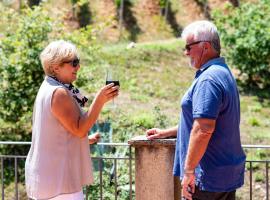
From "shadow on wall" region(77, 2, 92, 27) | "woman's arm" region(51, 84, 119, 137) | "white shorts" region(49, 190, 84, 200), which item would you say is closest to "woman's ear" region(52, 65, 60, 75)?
"woman's arm" region(51, 84, 119, 137)

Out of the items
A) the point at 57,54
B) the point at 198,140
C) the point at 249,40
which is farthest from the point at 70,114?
the point at 249,40

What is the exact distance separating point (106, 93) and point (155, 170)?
3.45ft

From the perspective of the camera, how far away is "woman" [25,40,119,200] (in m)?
3.73

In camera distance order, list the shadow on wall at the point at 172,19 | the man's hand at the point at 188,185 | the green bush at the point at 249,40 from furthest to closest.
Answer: the shadow on wall at the point at 172,19, the green bush at the point at 249,40, the man's hand at the point at 188,185

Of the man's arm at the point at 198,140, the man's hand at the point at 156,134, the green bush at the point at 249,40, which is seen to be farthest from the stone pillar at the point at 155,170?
the green bush at the point at 249,40

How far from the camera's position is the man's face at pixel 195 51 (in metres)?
3.73

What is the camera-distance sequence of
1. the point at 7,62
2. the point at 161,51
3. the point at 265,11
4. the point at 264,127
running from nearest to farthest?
the point at 7,62, the point at 264,127, the point at 265,11, the point at 161,51

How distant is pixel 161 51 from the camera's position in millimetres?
23125

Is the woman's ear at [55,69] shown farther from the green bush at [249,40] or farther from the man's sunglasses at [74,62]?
the green bush at [249,40]

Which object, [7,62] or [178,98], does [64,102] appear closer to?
[7,62]

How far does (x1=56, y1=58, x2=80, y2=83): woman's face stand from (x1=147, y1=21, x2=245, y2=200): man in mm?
741

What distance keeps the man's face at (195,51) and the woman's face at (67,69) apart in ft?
2.42

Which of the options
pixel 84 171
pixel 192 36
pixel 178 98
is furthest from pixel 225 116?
pixel 178 98

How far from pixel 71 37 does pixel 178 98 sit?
7269 millimetres
